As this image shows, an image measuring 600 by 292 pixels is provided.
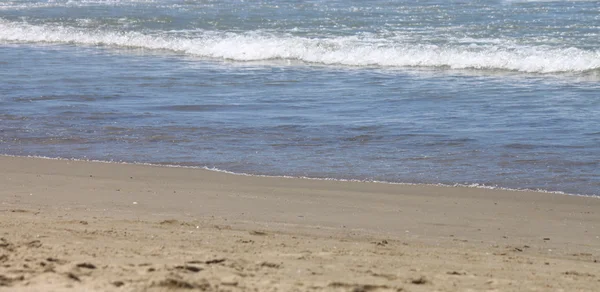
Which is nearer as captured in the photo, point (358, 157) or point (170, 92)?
point (358, 157)

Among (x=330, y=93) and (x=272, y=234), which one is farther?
(x=330, y=93)

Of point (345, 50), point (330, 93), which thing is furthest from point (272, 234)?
point (345, 50)

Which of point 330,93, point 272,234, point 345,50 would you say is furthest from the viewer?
point 345,50

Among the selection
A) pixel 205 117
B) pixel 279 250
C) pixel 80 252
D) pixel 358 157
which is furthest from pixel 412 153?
pixel 80 252

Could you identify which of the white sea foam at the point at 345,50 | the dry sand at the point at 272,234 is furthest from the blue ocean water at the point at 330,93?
the dry sand at the point at 272,234

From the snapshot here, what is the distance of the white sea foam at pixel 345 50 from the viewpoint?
1557cm

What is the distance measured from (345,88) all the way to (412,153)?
4547 mm

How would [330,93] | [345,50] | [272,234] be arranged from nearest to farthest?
[272,234] < [330,93] < [345,50]

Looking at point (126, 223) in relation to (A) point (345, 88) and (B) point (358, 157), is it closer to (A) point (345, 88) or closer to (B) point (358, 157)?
(B) point (358, 157)

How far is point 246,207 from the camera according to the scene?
22.6 ft

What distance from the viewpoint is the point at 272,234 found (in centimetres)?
595

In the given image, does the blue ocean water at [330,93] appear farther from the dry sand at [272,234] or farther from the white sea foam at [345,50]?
the dry sand at [272,234]

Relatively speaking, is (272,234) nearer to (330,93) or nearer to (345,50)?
(330,93)

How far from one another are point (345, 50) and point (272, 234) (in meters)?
11.9
